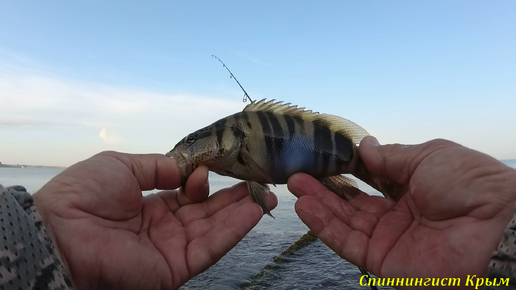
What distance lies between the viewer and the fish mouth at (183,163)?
10.6ft

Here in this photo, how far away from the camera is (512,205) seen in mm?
2115

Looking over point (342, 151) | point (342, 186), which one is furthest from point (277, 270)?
point (342, 151)

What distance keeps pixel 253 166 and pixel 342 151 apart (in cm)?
98

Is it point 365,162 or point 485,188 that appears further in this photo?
point 365,162

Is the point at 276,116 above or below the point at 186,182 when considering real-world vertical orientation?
above

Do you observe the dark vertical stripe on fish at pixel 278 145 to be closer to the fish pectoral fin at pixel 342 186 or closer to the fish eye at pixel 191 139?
the fish pectoral fin at pixel 342 186

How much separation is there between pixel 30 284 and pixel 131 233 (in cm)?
94

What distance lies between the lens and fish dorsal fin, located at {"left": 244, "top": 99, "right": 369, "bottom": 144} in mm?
3561

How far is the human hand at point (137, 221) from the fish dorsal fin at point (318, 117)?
941mm

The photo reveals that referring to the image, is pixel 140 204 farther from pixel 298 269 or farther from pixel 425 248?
pixel 298 269

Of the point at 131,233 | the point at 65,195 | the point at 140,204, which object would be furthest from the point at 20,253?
the point at 140,204

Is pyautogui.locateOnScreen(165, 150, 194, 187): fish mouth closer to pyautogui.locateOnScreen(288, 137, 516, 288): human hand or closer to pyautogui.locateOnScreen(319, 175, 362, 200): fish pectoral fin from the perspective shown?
pyautogui.locateOnScreen(288, 137, 516, 288): human hand

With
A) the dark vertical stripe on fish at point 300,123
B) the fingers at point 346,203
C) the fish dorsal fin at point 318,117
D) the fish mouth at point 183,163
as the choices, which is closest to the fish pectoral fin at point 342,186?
the fingers at point 346,203

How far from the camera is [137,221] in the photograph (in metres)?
2.85
